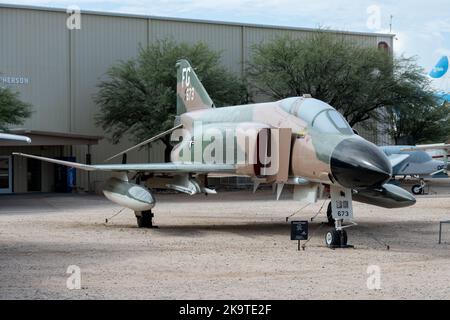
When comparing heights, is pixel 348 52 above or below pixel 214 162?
above

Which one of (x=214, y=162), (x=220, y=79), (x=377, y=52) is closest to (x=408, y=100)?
(x=377, y=52)

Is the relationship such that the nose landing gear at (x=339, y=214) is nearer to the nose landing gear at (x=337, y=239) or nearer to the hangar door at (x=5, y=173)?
the nose landing gear at (x=337, y=239)

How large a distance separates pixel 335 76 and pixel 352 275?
2834cm

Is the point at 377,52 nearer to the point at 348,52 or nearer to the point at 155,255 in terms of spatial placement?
the point at 348,52

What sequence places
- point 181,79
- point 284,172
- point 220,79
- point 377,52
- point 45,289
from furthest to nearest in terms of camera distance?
1. point 377,52
2. point 220,79
3. point 181,79
4. point 284,172
5. point 45,289

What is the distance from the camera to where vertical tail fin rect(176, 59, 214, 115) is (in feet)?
70.6

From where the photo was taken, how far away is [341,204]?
1459 cm

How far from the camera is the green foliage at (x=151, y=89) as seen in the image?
35.6m

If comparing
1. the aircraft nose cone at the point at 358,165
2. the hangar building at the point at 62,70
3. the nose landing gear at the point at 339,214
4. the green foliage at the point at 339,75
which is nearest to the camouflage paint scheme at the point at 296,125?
the aircraft nose cone at the point at 358,165

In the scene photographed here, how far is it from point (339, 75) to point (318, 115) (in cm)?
2385

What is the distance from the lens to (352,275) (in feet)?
36.3

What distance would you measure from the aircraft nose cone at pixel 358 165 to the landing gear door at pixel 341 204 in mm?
500

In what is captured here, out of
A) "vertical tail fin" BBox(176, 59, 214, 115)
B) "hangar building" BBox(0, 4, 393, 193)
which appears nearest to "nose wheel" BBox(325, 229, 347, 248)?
"vertical tail fin" BBox(176, 59, 214, 115)

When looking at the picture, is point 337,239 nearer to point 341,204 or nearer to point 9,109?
point 341,204
